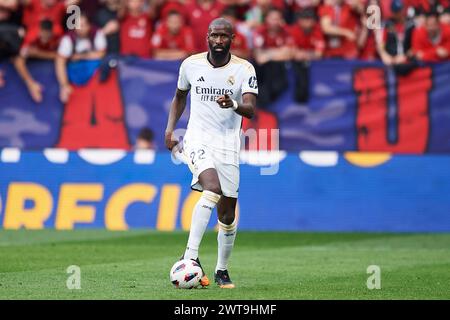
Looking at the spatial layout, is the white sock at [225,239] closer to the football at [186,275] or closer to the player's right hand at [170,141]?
the football at [186,275]

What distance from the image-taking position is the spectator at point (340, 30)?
843 inches

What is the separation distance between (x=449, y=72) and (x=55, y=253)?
878cm

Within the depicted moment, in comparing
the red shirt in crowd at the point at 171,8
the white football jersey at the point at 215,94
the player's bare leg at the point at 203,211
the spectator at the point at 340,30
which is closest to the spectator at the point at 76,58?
the red shirt in crowd at the point at 171,8

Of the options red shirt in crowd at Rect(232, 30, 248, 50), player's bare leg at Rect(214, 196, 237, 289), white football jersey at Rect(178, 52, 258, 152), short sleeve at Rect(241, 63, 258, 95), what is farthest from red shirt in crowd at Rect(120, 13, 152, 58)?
player's bare leg at Rect(214, 196, 237, 289)

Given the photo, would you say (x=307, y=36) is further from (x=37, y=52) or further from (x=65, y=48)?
(x=37, y=52)

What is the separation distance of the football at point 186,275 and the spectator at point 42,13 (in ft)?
35.3

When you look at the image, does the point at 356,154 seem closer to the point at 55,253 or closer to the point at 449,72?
the point at 449,72

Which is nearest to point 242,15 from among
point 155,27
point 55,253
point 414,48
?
point 155,27

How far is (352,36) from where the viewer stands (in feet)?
70.4

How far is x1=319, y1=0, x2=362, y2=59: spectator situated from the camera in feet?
70.3

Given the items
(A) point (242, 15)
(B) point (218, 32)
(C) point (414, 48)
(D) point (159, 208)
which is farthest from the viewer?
(A) point (242, 15)

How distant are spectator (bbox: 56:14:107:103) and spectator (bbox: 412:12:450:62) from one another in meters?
5.88

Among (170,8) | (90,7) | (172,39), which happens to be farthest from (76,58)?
(170,8)

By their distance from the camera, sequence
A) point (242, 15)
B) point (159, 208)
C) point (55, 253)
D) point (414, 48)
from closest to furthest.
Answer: point (55, 253)
point (159, 208)
point (414, 48)
point (242, 15)
